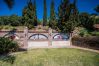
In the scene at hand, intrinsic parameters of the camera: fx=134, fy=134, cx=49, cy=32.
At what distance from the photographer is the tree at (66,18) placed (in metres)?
31.6

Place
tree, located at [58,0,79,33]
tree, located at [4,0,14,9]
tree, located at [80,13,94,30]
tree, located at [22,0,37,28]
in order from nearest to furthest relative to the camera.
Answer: tree, located at [4,0,14,9], tree, located at [58,0,79,33], tree, located at [22,0,37,28], tree, located at [80,13,94,30]

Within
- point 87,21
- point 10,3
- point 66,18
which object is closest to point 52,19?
point 66,18

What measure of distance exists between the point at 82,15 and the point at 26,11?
1620cm

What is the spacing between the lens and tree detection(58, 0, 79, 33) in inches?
1244

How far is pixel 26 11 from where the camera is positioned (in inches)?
1387

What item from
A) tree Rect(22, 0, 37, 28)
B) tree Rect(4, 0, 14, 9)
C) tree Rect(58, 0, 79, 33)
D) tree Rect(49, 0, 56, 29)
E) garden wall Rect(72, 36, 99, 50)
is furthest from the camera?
tree Rect(22, 0, 37, 28)

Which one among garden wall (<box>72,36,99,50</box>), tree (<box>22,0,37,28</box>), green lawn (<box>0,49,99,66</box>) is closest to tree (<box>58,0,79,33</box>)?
garden wall (<box>72,36,99,50</box>)

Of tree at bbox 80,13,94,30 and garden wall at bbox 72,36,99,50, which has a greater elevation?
tree at bbox 80,13,94,30

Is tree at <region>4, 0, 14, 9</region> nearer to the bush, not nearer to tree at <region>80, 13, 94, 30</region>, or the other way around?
the bush

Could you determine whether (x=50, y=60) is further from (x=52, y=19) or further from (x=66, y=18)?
Result: (x=52, y=19)

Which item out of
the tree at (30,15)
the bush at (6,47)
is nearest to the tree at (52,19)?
the tree at (30,15)

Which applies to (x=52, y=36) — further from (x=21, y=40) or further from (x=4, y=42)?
(x=4, y=42)

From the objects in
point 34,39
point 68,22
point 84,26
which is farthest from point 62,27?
point 84,26

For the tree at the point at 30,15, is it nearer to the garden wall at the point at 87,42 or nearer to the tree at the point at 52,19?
the tree at the point at 52,19
